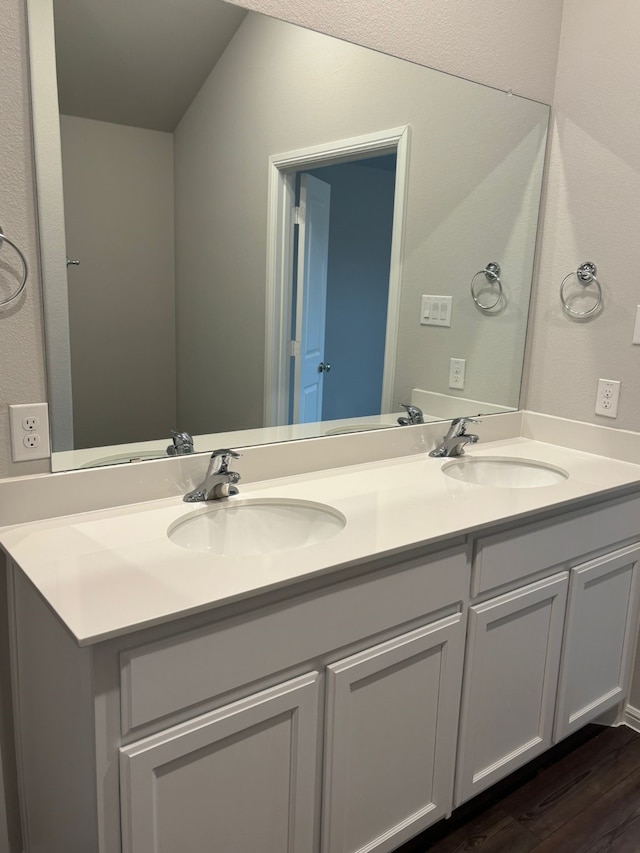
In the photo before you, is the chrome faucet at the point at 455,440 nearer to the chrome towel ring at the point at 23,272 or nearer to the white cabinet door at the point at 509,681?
the white cabinet door at the point at 509,681

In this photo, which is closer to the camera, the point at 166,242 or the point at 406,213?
the point at 166,242

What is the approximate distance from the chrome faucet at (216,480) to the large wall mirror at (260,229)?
0.12 m

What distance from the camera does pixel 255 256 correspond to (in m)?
1.67

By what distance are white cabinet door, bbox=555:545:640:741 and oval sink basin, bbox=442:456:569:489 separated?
0.29m

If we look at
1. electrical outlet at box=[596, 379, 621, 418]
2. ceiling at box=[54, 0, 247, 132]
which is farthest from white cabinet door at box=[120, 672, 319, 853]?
electrical outlet at box=[596, 379, 621, 418]

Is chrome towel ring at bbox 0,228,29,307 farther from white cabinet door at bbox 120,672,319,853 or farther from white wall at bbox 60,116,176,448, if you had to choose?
white cabinet door at bbox 120,672,319,853

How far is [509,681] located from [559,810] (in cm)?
43

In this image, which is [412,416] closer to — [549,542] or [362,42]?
[549,542]

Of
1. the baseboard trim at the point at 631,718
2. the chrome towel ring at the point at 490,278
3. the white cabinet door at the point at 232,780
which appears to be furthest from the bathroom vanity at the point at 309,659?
the chrome towel ring at the point at 490,278

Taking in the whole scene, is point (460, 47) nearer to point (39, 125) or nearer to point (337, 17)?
point (337, 17)

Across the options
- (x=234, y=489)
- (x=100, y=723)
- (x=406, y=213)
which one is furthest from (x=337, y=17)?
(x=100, y=723)

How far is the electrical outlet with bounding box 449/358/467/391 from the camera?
2154mm

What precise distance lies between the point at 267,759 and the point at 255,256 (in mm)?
1115

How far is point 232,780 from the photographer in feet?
3.85
